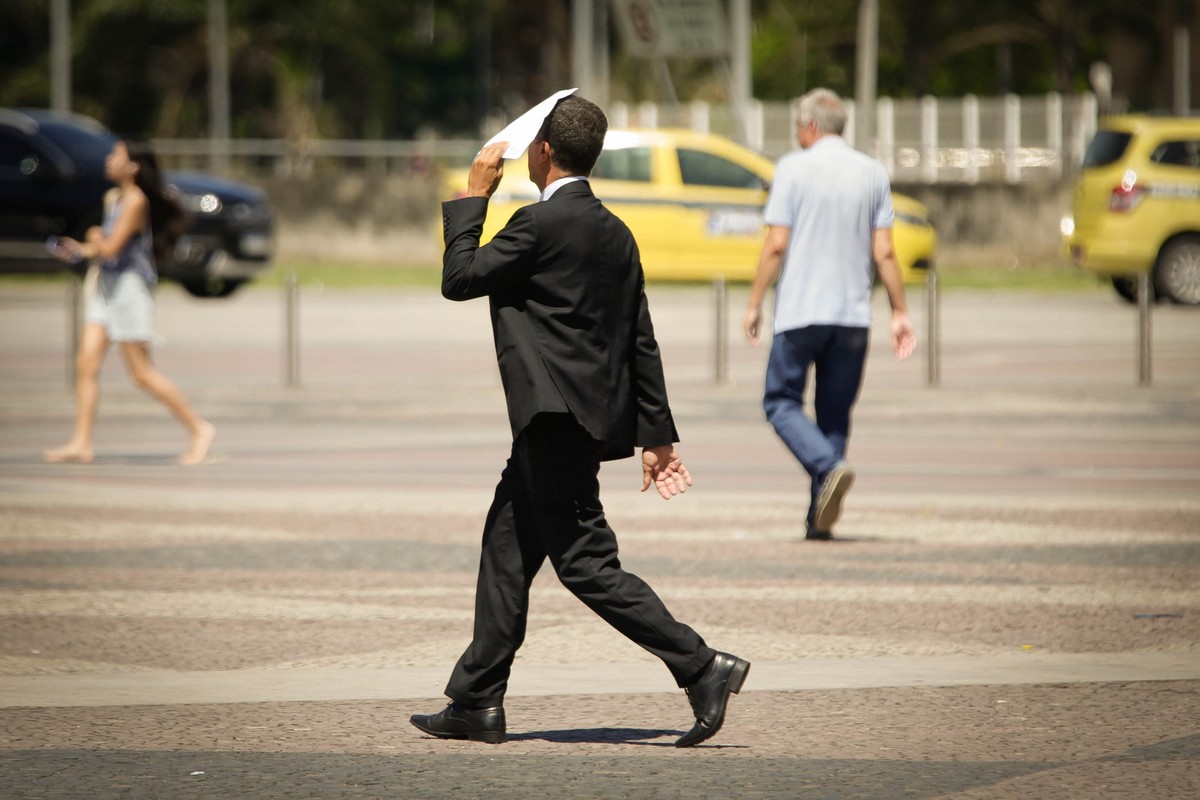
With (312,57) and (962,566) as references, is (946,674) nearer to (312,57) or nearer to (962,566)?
(962,566)

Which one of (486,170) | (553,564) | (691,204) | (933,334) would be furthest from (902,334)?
(691,204)

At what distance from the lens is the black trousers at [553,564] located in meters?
5.57

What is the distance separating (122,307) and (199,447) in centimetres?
95

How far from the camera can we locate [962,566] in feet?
28.2

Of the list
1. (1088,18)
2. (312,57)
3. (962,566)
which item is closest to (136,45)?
Answer: (312,57)

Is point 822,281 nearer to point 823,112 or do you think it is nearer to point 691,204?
point 823,112

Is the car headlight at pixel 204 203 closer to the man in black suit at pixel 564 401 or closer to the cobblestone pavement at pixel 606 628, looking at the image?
the cobblestone pavement at pixel 606 628

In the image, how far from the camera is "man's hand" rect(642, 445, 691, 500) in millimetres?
5676

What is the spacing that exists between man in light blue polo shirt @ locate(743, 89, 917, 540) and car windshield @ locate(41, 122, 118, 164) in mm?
19365

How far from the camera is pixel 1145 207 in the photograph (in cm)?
2422

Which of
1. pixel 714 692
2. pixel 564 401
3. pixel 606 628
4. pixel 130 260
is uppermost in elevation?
pixel 130 260

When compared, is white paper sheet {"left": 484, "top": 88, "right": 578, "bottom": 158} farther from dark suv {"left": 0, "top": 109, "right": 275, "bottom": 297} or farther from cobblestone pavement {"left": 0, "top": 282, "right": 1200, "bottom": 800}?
dark suv {"left": 0, "top": 109, "right": 275, "bottom": 297}

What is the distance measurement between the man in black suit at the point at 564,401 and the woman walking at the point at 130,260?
6521 mm

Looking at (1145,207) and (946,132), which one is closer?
(1145,207)
